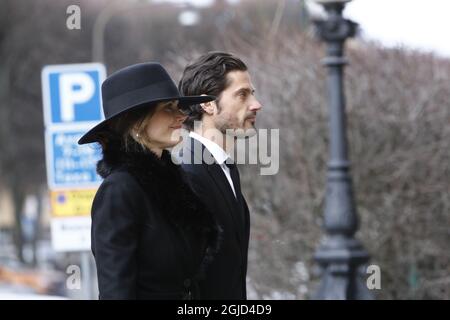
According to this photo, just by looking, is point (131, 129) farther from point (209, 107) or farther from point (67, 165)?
point (67, 165)

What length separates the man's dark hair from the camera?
4.11 m

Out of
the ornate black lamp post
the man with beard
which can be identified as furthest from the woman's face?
the ornate black lamp post

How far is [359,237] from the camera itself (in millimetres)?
11656

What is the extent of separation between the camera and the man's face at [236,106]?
4.08 metres

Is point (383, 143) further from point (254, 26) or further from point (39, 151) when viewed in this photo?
point (39, 151)

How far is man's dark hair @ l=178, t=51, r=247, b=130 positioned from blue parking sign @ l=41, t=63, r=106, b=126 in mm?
5211

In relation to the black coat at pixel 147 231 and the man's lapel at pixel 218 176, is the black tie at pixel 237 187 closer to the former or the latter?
the man's lapel at pixel 218 176

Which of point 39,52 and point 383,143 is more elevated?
point 39,52

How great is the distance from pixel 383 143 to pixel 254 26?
5811 millimetres

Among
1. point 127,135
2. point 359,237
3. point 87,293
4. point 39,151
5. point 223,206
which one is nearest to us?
point 127,135

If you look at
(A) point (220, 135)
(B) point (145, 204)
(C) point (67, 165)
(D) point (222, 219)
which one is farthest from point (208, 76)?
(C) point (67, 165)

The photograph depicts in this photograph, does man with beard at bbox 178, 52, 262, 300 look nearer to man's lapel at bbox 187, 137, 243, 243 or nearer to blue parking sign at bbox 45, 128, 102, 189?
man's lapel at bbox 187, 137, 243, 243

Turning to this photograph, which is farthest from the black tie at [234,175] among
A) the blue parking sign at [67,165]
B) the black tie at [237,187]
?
the blue parking sign at [67,165]
